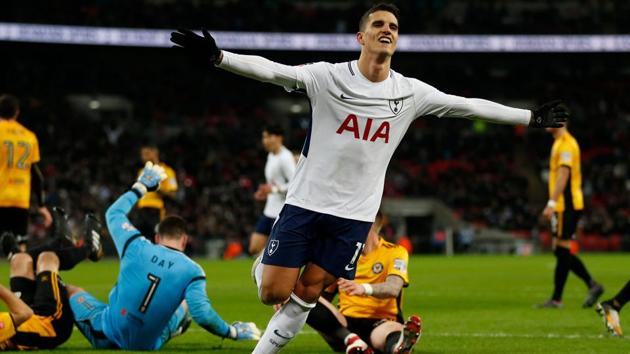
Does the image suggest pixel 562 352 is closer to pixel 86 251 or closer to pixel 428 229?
pixel 86 251

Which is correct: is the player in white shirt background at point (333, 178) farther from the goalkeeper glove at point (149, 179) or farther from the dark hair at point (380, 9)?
the goalkeeper glove at point (149, 179)

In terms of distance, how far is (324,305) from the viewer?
741 cm

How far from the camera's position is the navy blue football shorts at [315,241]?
5.86 m

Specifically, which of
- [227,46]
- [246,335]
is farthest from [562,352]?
[227,46]

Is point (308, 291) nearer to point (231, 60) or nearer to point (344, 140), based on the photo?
point (344, 140)

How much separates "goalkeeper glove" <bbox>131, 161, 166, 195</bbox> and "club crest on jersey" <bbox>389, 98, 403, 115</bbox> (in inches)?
101

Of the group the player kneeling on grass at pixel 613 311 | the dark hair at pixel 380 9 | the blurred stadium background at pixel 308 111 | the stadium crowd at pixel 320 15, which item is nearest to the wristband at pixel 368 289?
the dark hair at pixel 380 9

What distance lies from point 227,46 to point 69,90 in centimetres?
756

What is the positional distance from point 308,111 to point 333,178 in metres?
29.9

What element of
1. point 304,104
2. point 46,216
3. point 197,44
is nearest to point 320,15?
point 304,104

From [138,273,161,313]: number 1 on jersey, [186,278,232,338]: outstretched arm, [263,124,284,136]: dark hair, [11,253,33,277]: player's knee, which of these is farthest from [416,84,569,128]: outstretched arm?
[263,124,284,136]: dark hair

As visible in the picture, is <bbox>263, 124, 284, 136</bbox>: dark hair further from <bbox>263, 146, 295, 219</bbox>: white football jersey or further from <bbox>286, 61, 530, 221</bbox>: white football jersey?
<bbox>286, 61, 530, 221</bbox>: white football jersey

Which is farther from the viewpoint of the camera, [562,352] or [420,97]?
[562,352]

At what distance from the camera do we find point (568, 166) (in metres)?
12.2
